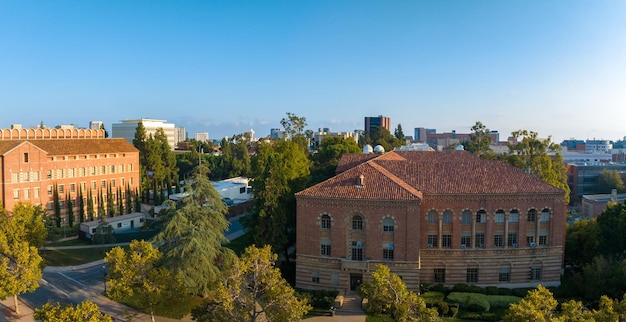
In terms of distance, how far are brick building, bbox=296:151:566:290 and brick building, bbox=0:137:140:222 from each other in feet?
131

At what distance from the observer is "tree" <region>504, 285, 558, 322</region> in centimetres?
2305

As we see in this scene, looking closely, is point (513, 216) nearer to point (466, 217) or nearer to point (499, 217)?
point (499, 217)

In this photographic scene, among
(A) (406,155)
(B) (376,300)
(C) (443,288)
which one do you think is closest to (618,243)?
(C) (443,288)

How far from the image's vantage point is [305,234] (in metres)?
40.5

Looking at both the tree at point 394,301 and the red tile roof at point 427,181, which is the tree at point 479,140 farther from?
the tree at point 394,301

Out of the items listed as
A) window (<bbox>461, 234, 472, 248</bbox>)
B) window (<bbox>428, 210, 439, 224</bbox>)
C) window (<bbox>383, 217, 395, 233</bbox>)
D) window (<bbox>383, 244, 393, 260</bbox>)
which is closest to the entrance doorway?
window (<bbox>383, 244, 393, 260</bbox>)

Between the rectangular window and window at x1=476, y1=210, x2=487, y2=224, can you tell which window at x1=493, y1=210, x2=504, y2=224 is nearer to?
window at x1=476, y1=210, x2=487, y2=224

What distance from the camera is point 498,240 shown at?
137 feet

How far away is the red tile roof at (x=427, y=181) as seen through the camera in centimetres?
3947

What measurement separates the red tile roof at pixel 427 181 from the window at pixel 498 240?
426 cm

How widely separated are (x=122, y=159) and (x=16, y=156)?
16.7 m

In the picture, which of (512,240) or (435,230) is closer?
(435,230)

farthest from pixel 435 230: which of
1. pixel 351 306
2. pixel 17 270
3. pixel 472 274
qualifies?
pixel 17 270

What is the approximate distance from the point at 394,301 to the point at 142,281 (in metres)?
17.4
